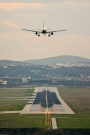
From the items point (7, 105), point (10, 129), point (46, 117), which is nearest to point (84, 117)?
point (46, 117)

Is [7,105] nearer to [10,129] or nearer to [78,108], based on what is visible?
[78,108]

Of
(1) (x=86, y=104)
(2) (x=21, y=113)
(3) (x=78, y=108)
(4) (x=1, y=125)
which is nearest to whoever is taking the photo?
(4) (x=1, y=125)

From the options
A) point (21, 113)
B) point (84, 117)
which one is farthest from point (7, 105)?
point (84, 117)

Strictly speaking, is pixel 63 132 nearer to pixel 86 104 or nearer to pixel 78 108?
pixel 78 108

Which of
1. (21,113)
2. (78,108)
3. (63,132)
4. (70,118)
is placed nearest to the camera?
(63,132)

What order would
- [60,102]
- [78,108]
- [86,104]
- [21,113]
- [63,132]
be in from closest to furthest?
[63,132] < [21,113] < [78,108] < [86,104] < [60,102]

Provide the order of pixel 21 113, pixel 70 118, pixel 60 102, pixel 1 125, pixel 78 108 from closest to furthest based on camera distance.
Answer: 1. pixel 1 125
2. pixel 70 118
3. pixel 21 113
4. pixel 78 108
5. pixel 60 102

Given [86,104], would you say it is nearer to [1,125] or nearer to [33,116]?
[33,116]

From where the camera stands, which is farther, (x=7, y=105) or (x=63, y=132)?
(x=7, y=105)

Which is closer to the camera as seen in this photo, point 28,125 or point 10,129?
point 10,129
